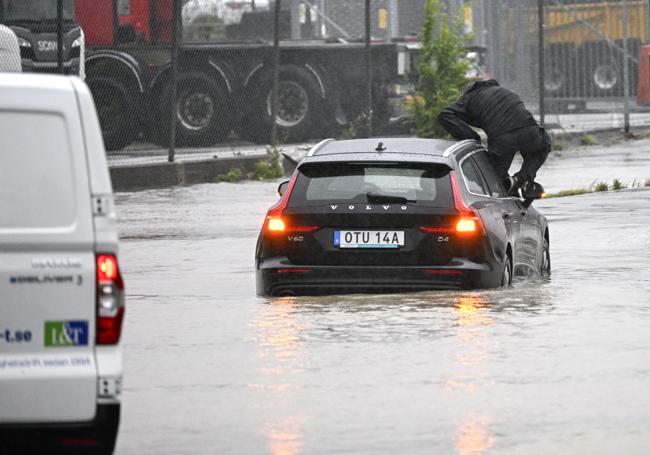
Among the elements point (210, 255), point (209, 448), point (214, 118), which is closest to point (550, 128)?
point (214, 118)

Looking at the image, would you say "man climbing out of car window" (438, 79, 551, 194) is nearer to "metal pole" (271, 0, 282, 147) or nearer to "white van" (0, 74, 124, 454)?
"white van" (0, 74, 124, 454)

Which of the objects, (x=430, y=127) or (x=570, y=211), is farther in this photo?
(x=430, y=127)

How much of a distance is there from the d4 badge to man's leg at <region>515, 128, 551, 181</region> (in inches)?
373

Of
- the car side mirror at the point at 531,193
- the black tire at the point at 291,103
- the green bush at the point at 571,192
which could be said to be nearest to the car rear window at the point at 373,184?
the car side mirror at the point at 531,193

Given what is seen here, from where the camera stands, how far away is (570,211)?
810 inches

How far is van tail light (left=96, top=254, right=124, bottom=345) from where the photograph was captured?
22.0ft

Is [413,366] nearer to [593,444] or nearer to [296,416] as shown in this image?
[296,416]

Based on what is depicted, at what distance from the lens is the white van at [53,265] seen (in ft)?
21.8

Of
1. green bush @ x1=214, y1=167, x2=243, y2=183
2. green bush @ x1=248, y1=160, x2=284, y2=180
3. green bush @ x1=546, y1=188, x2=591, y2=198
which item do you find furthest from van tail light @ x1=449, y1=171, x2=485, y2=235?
green bush @ x1=248, y1=160, x2=284, y2=180

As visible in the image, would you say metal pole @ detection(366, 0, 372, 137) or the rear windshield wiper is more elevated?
metal pole @ detection(366, 0, 372, 137)

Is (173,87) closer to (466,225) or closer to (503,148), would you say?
(503,148)

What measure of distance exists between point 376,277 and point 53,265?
222 inches

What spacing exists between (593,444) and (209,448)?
1578 millimetres

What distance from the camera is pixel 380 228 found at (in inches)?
478
